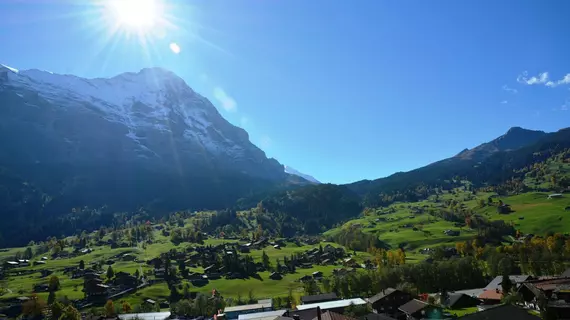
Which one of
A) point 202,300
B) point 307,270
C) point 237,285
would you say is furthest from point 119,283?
point 307,270

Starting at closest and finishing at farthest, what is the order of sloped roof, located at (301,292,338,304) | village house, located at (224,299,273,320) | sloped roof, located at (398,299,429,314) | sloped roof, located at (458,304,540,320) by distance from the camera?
sloped roof, located at (458,304,540,320), sloped roof, located at (398,299,429,314), village house, located at (224,299,273,320), sloped roof, located at (301,292,338,304)

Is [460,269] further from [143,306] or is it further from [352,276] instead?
[143,306]

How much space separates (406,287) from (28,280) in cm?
16206

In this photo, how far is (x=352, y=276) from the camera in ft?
451

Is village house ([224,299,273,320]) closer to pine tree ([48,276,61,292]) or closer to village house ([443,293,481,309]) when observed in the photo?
village house ([443,293,481,309])

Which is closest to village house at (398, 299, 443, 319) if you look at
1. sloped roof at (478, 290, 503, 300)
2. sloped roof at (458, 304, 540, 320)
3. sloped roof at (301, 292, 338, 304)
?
sloped roof at (478, 290, 503, 300)

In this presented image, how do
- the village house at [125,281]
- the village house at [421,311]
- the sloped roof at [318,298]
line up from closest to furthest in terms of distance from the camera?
the village house at [421,311]
the sloped roof at [318,298]
the village house at [125,281]

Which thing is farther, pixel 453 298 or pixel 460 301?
pixel 453 298

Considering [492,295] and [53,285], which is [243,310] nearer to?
[492,295]

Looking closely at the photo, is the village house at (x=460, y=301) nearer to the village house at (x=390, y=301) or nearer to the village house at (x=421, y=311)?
the village house at (x=421, y=311)

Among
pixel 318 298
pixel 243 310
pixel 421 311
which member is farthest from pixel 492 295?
pixel 243 310

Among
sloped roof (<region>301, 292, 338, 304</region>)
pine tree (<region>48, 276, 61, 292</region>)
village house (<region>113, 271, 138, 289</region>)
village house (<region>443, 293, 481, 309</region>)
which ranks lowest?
village house (<region>443, 293, 481, 309</region>)

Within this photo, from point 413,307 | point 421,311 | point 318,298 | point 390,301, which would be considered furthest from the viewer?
point 318,298

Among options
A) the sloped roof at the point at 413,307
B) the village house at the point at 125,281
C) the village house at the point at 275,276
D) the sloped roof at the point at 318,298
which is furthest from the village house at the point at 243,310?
the village house at the point at 275,276
